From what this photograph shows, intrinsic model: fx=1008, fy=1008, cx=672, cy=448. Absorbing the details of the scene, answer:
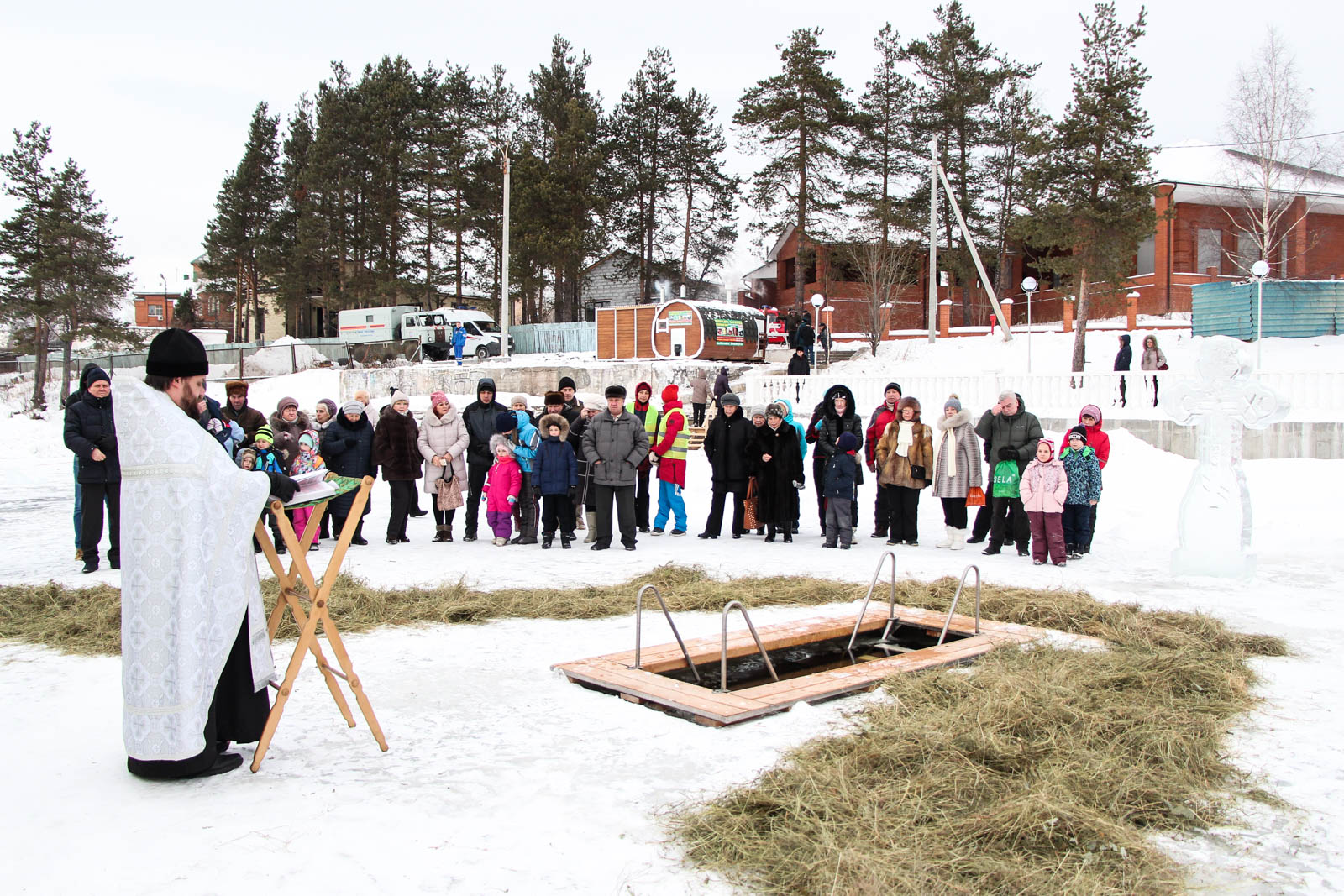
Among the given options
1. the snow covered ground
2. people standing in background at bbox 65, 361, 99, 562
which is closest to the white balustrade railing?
the snow covered ground

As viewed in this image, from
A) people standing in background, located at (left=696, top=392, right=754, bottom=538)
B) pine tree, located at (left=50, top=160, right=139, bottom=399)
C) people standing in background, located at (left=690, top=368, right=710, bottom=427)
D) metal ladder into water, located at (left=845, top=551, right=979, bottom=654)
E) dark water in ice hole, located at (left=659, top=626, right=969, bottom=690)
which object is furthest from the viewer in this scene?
pine tree, located at (left=50, top=160, right=139, bottom=399)

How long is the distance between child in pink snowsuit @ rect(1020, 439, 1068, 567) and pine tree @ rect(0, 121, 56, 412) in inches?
A: 1484

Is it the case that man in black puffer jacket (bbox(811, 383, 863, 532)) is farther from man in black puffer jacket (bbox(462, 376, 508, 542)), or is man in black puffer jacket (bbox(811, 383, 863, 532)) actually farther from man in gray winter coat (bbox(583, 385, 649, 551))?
man in black puffer jacket (bbox(462, 376, 508, 542))

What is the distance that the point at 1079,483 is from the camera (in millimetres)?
9469

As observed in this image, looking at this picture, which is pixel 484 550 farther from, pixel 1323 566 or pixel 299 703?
pixel 1323 566

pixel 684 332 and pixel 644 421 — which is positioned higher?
pixel 684 332

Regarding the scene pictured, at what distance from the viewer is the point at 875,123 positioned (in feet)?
122

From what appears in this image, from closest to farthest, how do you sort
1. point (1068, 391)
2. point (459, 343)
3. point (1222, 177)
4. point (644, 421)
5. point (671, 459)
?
point (671, 459) < point (644, 421) < point (1068, 391) < point (459, 343) < point (1222, 177)

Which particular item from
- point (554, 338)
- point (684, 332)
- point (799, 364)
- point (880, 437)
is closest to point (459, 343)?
point (554, 338)

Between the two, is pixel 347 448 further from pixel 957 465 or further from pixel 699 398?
pixel 699 398

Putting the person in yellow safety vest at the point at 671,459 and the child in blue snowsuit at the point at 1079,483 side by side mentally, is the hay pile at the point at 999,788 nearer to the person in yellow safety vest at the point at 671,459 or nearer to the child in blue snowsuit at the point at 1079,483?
the child in blue snowsuit at the point at 1079,483

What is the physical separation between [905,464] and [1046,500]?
1576mm

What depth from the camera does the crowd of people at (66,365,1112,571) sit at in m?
9.87

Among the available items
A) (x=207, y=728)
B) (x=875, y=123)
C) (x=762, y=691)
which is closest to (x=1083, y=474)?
(x=762, y=691)
